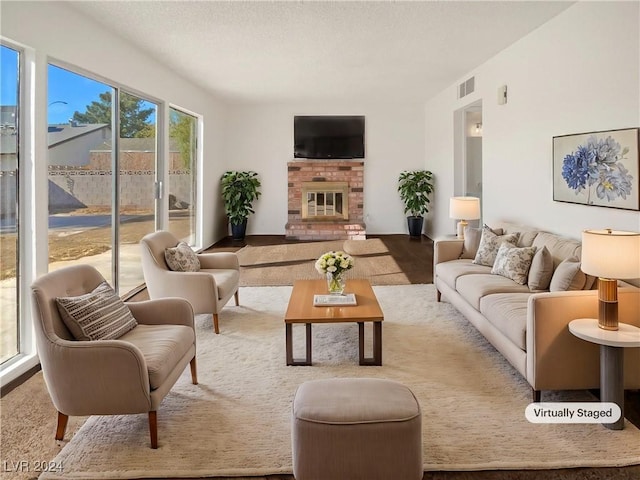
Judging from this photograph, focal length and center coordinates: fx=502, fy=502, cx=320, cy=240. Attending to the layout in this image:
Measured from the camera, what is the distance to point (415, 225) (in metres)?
9.94

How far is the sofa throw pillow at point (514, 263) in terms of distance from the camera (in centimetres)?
395

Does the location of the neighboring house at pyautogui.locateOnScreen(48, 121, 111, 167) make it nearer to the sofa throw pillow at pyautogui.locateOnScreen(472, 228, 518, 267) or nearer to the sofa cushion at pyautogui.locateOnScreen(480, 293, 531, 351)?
the sofa cushion at pyautogui.locateOnScreen(480, 293, 531, 351)

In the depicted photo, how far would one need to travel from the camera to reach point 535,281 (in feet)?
12.3

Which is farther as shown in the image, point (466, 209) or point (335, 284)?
point (466, 209)

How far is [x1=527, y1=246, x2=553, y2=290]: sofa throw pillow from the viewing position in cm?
372

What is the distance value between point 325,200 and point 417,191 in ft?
6.26

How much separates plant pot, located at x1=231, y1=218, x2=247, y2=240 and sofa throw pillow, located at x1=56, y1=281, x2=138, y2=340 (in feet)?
22.3

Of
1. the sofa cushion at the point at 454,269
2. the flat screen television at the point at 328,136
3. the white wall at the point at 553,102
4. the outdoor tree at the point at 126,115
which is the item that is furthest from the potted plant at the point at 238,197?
the sofa cushion at the point at 454,269

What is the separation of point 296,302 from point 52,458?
186 cm

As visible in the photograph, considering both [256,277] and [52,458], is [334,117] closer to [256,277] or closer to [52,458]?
[256,277]

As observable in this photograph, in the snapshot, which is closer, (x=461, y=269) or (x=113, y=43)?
(x=461, y=269)

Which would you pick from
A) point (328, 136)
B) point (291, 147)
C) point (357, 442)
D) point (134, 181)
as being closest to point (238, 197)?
point (291, 147)

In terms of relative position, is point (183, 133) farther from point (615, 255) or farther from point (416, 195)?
point (615, 255)

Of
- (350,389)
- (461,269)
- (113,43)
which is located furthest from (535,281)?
(113,43)
